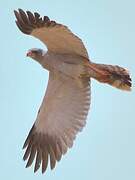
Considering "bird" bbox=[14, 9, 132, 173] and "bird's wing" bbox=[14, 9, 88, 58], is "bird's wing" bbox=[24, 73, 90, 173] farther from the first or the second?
"bird's wing" bbox=[14, 9, 88, 58]

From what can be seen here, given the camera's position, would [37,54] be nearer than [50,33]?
No

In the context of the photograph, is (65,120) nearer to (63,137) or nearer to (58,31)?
(63,137)

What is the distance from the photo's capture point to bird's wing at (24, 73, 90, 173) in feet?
42.4

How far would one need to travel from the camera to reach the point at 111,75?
473 inches

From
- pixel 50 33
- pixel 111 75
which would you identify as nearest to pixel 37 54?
pixel 50 33

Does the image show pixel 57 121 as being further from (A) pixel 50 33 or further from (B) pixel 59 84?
(A) pixel 50 33

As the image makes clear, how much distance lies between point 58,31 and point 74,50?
692 millimetres

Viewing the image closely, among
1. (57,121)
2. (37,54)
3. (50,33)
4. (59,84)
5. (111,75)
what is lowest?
(57,121)

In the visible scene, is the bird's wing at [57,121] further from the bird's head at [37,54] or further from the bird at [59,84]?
the bird's head at [37,54]

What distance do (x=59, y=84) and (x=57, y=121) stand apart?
0.75m

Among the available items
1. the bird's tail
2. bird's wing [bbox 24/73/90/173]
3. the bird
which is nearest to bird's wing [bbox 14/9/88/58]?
the bird

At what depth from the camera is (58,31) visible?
11594 mm

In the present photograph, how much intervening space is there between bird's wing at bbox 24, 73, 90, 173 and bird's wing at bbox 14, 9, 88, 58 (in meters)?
0.71

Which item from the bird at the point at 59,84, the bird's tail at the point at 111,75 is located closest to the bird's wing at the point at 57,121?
the bird at the point at 59,84
